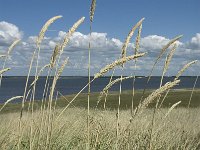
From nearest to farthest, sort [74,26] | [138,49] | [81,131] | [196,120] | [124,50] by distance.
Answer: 1. [74,26]
2. [124,50]
3. [138,49]
4. [81,131]
5. [196,120]

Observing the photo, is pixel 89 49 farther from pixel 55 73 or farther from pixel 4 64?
pixel 4 64

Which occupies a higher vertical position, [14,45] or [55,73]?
[14,45]

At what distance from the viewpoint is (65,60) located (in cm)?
412

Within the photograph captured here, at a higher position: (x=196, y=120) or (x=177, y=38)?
(x=177, y=38)

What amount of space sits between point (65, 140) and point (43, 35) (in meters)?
4.14

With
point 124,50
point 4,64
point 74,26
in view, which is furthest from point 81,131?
point 74,26

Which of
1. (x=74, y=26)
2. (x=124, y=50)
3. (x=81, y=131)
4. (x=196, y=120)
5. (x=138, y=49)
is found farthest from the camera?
(x=196, y=120)

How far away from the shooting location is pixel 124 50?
14.6ft

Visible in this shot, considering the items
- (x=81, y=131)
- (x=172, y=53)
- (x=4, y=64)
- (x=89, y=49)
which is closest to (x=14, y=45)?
(x=4, y=64)

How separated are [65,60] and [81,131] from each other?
4.82 metres

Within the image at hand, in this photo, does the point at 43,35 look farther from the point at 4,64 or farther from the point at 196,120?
the point at 196,120

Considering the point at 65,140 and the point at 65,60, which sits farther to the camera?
the point at 65,140

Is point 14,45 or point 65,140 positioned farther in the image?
point 65,140

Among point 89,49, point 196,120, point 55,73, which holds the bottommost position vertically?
point 196,120
